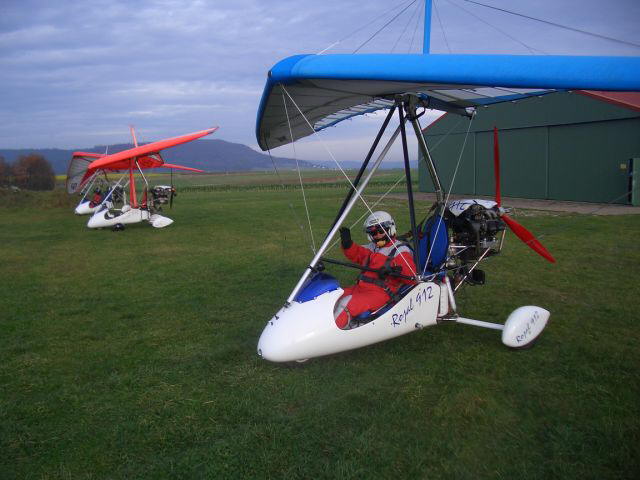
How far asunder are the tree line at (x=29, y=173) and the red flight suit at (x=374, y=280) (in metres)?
48.2

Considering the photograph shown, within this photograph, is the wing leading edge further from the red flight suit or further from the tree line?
the tree line

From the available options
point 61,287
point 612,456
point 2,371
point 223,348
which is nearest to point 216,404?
point 223,348

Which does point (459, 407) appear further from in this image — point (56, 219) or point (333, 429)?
point (56, 219)

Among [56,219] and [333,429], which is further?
[56,219]

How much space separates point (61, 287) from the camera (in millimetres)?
7523

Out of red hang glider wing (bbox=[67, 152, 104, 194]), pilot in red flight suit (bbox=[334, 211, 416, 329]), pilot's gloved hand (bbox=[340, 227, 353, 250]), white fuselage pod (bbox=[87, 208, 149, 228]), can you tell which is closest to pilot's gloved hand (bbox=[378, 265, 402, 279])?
pilot in red flight suit (bbox=[334, 211, 416, 329])

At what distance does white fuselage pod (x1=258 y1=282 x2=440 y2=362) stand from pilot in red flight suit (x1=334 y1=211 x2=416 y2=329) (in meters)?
0.12

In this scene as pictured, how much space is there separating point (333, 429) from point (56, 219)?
18.0 meters

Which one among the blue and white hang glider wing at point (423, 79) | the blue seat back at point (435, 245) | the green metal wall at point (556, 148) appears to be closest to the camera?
the blue and white hang glider wing at point (423, 79)

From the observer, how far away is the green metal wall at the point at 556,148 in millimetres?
16250

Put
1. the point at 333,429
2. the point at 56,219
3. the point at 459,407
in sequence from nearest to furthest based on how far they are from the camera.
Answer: the point at 333,429 → the point at 459,407 → the point at 56,219

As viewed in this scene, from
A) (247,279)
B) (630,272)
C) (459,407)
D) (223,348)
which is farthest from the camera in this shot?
(247,279)

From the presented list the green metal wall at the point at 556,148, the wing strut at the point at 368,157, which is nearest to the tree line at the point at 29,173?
the green metal wall at the point at 556,148

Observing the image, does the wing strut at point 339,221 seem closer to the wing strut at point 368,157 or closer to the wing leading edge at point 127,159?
the wing strut at point 368,157
